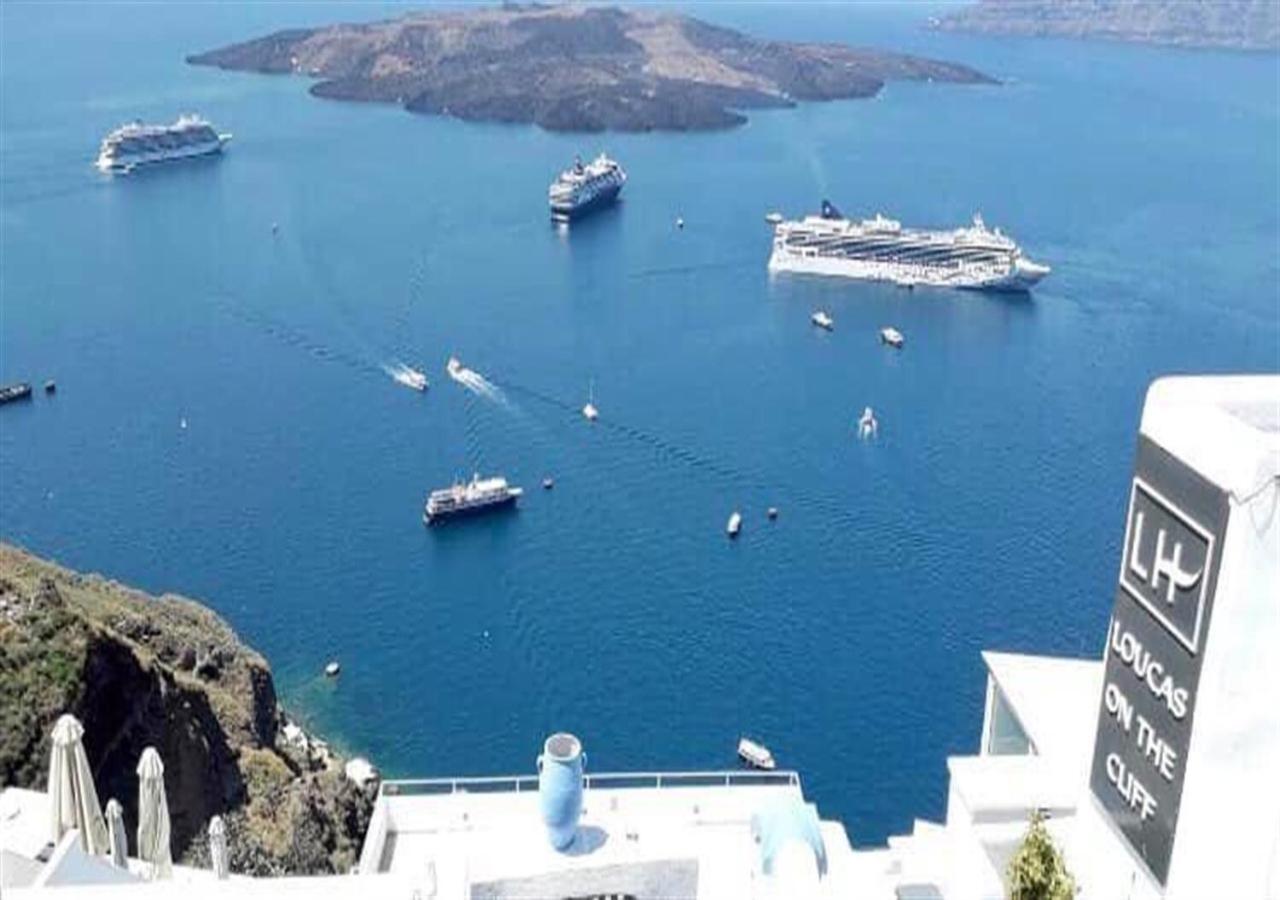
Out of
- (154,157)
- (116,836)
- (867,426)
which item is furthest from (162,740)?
(154,157)

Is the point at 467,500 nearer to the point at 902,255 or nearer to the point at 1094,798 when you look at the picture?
the point at 1094,798

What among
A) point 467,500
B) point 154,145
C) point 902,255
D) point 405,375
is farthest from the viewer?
point 154,145

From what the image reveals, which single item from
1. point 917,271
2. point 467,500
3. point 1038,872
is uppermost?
point 1038,872

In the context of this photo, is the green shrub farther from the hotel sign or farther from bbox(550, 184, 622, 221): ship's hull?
bbox(550, 184, 622, 221): ship's hull

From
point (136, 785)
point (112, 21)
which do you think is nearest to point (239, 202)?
point (136, 785)

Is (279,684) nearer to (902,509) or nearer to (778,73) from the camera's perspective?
(902,509)
